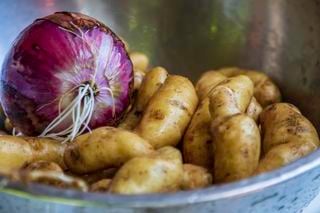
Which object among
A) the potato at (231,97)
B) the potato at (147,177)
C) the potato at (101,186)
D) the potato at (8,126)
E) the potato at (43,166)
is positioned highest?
the potato at (231,97)

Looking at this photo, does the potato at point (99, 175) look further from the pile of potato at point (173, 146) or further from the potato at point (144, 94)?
the potato at point (144, 94)

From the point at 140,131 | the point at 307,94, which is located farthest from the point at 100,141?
the point at 307,94

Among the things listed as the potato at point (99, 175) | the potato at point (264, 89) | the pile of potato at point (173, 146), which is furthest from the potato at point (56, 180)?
the potato at point (264, 89)

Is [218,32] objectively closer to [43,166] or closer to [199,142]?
[199,142]

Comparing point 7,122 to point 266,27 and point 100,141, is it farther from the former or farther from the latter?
point 266,27

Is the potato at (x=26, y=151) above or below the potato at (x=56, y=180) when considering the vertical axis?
below

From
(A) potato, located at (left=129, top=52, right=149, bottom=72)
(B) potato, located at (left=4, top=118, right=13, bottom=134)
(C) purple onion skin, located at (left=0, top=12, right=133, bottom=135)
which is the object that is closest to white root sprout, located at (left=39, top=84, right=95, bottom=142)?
(C) purple onion skin, located at (left=0, top=12, right=133, bottom=135)

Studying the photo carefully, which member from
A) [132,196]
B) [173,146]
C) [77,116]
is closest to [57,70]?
[77,116]

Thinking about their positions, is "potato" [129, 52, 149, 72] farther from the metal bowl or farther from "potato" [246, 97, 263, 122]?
"potato" [246, 97, 263, 122]
